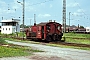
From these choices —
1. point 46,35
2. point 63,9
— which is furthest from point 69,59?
point 63,9

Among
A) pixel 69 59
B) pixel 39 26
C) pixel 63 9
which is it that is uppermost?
pixel 63 9

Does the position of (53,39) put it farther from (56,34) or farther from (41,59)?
(41,59)

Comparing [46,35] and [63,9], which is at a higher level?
[63,9]

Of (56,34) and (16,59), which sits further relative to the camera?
(56,34)

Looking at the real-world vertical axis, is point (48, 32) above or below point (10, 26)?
below

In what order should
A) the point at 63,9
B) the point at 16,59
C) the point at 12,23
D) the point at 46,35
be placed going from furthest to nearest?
1. the point at 12,23
2. the point at 63,9
3. the point at 46,35
4. the point at 16,59

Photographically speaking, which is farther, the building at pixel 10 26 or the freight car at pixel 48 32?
the building at pixel 10 26

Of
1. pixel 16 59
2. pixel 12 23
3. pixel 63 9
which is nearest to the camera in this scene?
pixel 16 59

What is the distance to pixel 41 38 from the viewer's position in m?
36.7

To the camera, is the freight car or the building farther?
the building

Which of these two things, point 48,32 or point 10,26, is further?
point 10,26

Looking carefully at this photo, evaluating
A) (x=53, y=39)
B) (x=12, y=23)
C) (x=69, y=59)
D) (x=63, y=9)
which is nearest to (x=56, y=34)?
(x=53, y=39)

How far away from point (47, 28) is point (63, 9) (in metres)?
19.7

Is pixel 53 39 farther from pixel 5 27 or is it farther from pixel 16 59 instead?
pixel 5 27
